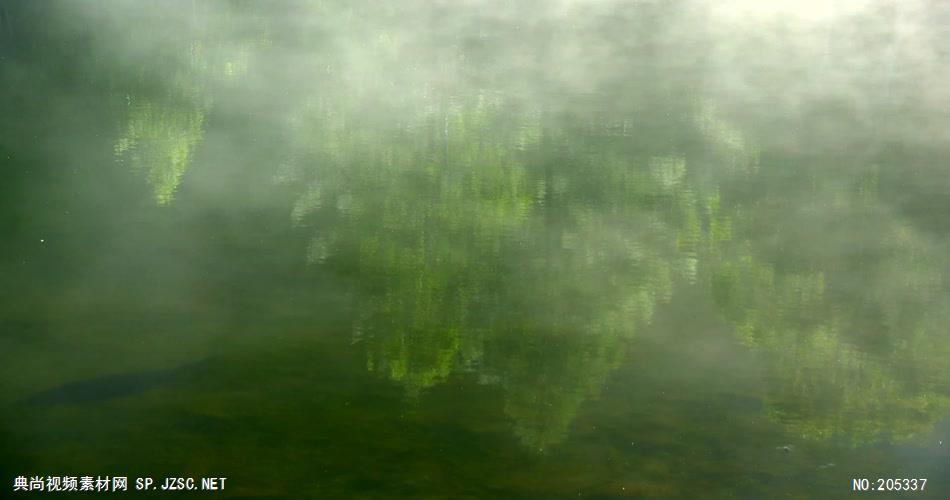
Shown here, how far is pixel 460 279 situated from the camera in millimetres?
14539

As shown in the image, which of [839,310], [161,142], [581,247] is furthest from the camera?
[161,142]

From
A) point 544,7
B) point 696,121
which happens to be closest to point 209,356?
point 696,121

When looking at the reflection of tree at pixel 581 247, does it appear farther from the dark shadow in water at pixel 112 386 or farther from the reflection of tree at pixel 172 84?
the dark shadow in water at pixel 112 386

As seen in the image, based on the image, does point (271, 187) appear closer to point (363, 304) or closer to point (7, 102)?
point (363, 304)

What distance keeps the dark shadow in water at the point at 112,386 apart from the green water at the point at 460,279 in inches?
1.8

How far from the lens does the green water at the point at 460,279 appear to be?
1055 cm

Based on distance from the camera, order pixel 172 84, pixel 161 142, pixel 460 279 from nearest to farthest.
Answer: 1. pixel 460 279
2. pixel 161 142
3. pixel 172 84

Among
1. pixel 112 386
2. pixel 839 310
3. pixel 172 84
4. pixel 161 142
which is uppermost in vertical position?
pixel 172 84

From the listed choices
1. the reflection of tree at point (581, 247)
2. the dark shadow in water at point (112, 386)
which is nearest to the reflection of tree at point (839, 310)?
the reflection of tree at point (581, 247)

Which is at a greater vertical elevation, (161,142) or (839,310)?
(161,142)

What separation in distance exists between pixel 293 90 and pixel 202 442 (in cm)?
1562

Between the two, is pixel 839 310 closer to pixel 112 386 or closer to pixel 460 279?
pixel 460 279

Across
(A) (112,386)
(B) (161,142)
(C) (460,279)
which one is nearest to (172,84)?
(B) (161,142)

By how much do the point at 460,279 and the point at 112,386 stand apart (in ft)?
16.5
